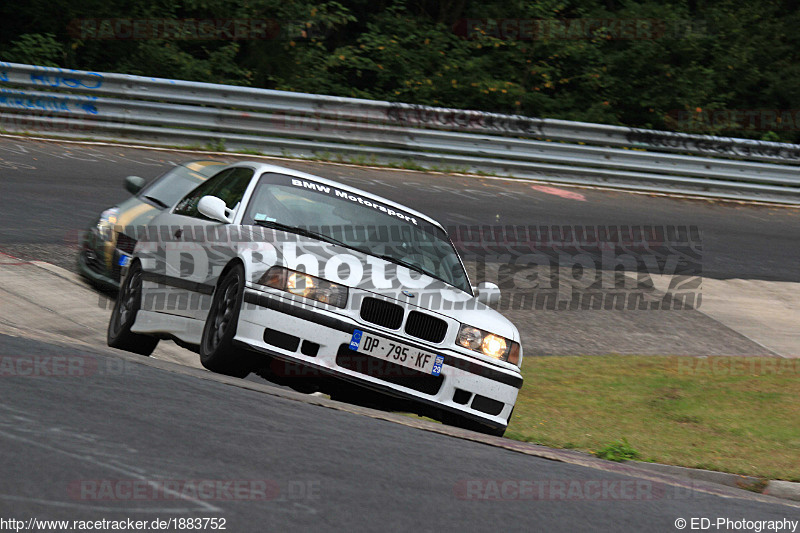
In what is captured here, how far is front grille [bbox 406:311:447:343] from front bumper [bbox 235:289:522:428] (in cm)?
6

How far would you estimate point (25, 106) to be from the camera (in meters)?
16.5

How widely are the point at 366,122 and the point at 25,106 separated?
18.5 feet

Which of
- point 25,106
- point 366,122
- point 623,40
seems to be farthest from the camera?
point 623,40

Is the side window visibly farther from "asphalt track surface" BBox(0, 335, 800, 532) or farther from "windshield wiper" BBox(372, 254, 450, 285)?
"asphalt track surface" BBox(0, 335, 800, 532)

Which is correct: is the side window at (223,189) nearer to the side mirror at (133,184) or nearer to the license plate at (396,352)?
the license plate at (396,352)

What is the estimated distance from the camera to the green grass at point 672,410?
7.45 meters

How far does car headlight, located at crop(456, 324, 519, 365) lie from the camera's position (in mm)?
6516

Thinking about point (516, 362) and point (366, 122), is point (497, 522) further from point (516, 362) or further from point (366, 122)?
point (366, 122)

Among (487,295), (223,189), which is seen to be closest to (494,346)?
(487,295)

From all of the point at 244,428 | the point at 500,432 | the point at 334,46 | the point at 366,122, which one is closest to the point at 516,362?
the point at 500,432

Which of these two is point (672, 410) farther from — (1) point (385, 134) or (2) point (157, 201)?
(1) point (385, 134)

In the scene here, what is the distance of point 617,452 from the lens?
711 cm

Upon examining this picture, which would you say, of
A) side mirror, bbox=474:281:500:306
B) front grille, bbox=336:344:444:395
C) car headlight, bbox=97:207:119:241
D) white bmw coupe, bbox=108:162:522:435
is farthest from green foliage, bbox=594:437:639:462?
car headlight, bbox=97:207:119:241

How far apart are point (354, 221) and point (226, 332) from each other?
4.62 ft
